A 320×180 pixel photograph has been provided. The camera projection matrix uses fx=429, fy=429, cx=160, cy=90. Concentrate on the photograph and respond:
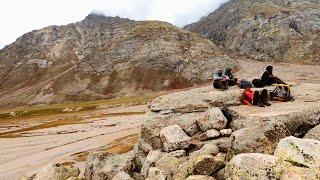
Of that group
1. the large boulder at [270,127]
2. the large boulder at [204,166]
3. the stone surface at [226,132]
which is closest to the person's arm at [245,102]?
the large boulder at [270,127]

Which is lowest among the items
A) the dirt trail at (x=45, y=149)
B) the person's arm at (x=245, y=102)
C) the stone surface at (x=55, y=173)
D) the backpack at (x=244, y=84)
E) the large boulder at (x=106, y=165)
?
the dirt trail at (x=45, y=149)

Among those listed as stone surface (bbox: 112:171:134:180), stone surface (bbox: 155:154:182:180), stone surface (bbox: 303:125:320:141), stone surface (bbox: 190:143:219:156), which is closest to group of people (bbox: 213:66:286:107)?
stone surface (bbox: 190:143:219:156)

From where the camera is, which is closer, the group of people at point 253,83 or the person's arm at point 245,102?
the group of people at point 253,83

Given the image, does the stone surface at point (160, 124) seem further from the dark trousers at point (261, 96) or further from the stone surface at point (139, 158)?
the dark trousers at point (261, 96)

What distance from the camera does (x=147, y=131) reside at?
114 ft

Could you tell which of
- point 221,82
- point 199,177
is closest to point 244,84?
point 221,82

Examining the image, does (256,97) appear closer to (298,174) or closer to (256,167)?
(256,167)

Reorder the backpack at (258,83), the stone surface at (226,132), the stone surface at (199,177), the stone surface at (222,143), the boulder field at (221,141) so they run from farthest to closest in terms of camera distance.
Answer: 1. the backpack at (258,83)
2. the stone surface at (226,132)
3. the stone surface at (222,143)
4. the stone surface at (199,177)
5. the boulder field at (221,141)

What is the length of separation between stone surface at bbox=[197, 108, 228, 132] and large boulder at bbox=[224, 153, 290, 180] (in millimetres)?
10116

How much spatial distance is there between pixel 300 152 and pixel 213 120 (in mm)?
11362

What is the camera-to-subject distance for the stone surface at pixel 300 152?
18938mm

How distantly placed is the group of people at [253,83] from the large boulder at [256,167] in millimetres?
12312

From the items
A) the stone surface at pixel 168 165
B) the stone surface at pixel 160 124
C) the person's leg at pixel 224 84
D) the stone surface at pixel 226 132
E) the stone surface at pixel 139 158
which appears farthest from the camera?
the person's leg at pixel 224 84

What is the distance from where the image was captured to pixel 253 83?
3550 centimetres
